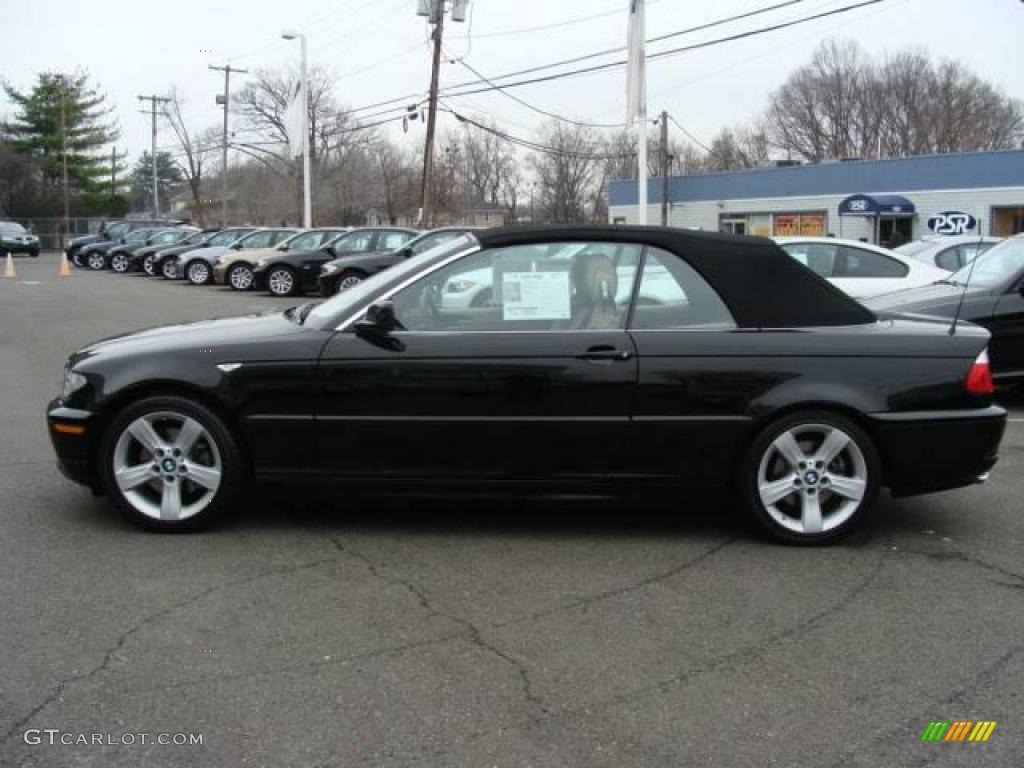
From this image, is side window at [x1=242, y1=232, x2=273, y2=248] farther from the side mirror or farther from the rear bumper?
the rear bumper

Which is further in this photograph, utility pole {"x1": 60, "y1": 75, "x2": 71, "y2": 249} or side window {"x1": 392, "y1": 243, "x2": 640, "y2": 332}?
utility pole {"x1": 60, "y1": 75, "x2": 71, "y2": 249}

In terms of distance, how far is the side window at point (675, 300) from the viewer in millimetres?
4871

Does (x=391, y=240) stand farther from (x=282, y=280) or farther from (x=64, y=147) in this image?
(x=64, y=147)

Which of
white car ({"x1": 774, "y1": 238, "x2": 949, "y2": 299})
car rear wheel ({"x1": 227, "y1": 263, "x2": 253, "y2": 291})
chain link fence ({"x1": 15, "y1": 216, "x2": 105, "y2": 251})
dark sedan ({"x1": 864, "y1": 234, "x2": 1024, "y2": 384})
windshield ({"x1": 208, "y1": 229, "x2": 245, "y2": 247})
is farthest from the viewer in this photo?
chain link fence ({"x1": 15, "y1": 216, "x2": 105, "y2": 251})

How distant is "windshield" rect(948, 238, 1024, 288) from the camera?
8.38 metres

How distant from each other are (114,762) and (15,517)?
2.74 metres

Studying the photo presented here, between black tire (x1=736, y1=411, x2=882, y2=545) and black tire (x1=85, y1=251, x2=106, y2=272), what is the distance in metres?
35.4

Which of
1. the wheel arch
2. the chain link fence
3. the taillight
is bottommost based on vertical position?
the wheel arch

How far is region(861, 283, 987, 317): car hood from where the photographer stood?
26.8 ft

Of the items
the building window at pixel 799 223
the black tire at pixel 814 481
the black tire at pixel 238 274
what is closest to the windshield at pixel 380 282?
the black tire at pixel 814 481

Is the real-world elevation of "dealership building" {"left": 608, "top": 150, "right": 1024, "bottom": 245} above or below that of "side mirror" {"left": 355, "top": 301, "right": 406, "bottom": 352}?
above

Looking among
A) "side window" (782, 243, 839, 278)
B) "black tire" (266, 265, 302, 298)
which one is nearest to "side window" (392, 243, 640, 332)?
"side window" (782, 243, 839, 278)

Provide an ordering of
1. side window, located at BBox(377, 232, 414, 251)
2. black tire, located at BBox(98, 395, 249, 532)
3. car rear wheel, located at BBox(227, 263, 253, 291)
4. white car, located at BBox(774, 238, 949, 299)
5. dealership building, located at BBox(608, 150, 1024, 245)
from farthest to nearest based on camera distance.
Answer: dealership building, located at BBox(608, 150, 1024, 245) → car rear wheel, located at BBox(227, 263, 253, 291) → side window, located at BBox(377, 232, 414, 251) → white car, located at BBox(774, 238, 949, 299) → black tire, located at BBox(98, 395, 249, 532)

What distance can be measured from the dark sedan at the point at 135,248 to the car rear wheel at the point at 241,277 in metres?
9.22
